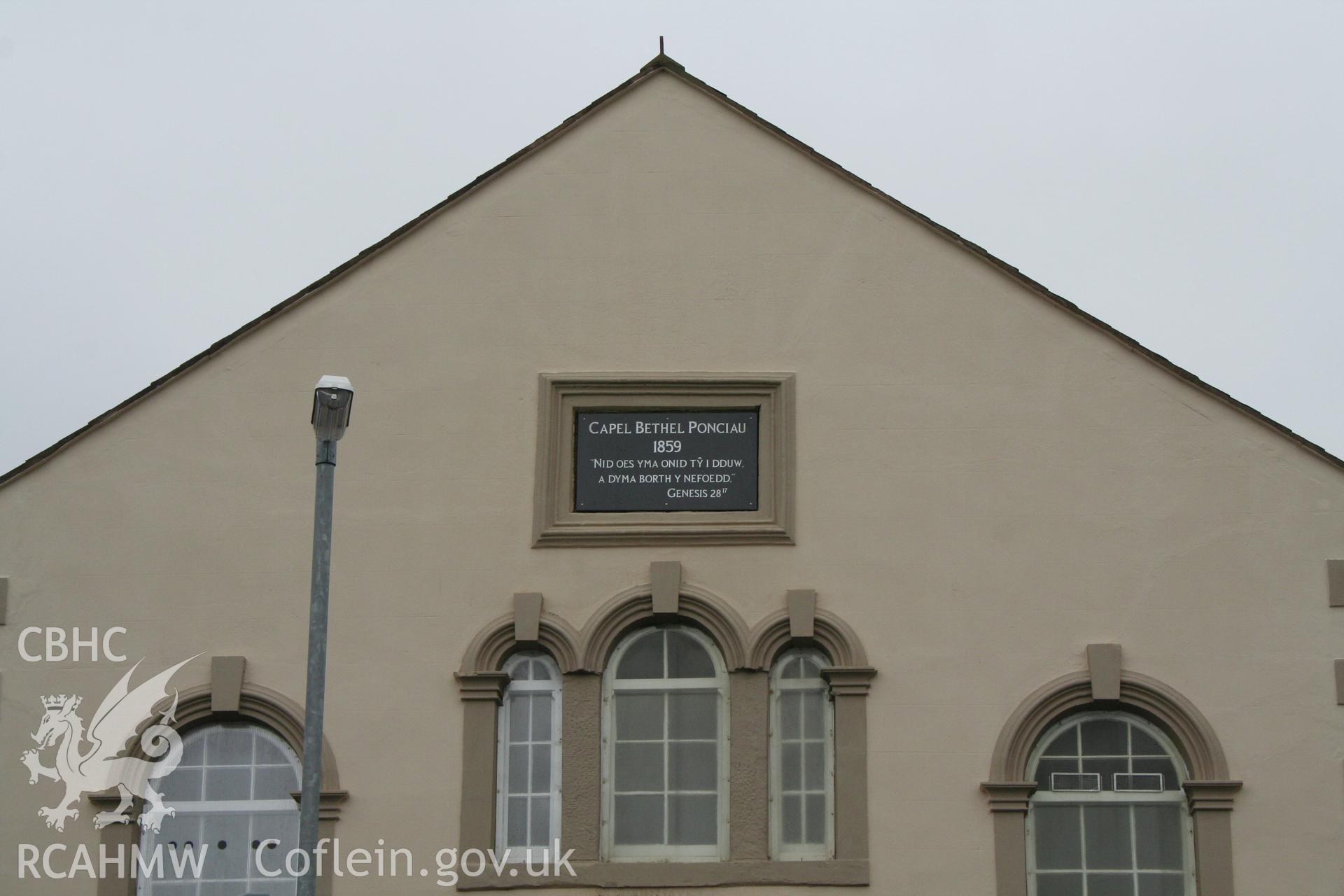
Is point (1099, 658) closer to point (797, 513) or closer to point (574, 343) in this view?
point (797, 513)

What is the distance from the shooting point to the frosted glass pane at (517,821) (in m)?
15.6

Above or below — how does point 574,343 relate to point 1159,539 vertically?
above

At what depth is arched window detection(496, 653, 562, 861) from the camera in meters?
15.6

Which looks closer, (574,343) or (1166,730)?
(1166,730)

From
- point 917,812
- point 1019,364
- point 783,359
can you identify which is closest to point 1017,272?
point 1019,364

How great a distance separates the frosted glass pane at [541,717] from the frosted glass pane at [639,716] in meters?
0.56

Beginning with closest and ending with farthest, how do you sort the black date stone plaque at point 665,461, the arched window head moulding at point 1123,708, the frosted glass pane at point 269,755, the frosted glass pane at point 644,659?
the arched window head moulding at point 1123,708, the frosted glass pane at point 269,755, the frosted glass pane at point 644,659, the black date stone plaque at point 665,461

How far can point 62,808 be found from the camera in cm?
1557

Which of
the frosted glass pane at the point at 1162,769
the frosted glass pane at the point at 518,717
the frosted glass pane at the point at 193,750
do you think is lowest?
the frosted glass pane at the point at 1162,769

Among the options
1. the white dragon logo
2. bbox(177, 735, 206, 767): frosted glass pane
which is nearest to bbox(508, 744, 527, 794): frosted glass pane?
bbox(177, 735, 206, 767): frosted glass pane

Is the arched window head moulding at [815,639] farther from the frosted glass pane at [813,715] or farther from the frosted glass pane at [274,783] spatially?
the frosted glass pane at [274,783]

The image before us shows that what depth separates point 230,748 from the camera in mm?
15961

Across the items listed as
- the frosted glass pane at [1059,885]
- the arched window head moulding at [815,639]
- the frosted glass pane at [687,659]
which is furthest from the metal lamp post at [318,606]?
the frosted glass pane at [1059,885]

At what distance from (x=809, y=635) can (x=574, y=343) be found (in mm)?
3214
